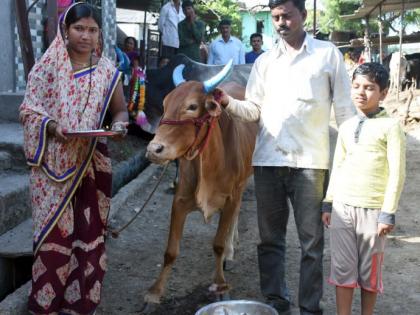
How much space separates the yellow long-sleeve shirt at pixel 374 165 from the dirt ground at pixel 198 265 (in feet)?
3.82

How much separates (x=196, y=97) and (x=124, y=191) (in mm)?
3130

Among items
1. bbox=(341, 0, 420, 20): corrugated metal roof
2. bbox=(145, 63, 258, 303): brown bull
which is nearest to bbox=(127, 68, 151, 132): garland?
bbox=(145, 63, 258, 303): brown bull

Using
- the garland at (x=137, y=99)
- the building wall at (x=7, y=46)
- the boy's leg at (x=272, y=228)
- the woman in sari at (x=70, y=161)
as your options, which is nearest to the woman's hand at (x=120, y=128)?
the woman in sari at (x=70, y=161)

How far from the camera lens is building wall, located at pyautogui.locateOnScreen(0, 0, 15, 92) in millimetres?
6113

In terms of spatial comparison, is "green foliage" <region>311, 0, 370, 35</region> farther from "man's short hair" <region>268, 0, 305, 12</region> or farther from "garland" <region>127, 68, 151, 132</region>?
"man's short hair" <region>268, 0, 305, 12</region>

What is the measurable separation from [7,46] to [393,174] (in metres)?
4.65

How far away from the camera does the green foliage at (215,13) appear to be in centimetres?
2055

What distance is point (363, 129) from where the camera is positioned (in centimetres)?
314

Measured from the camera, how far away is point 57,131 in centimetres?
305

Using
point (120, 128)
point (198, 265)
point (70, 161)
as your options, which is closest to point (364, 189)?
point (120, 128)

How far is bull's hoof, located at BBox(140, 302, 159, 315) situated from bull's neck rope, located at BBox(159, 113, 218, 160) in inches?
43.8

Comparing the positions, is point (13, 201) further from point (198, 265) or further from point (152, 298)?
point (198, 265)

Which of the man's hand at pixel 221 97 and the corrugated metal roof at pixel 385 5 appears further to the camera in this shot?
the corrugated metal roof at pixel 385 5

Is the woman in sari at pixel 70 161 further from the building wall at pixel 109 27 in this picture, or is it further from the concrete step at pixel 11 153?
the building wall at pixel 109 27
